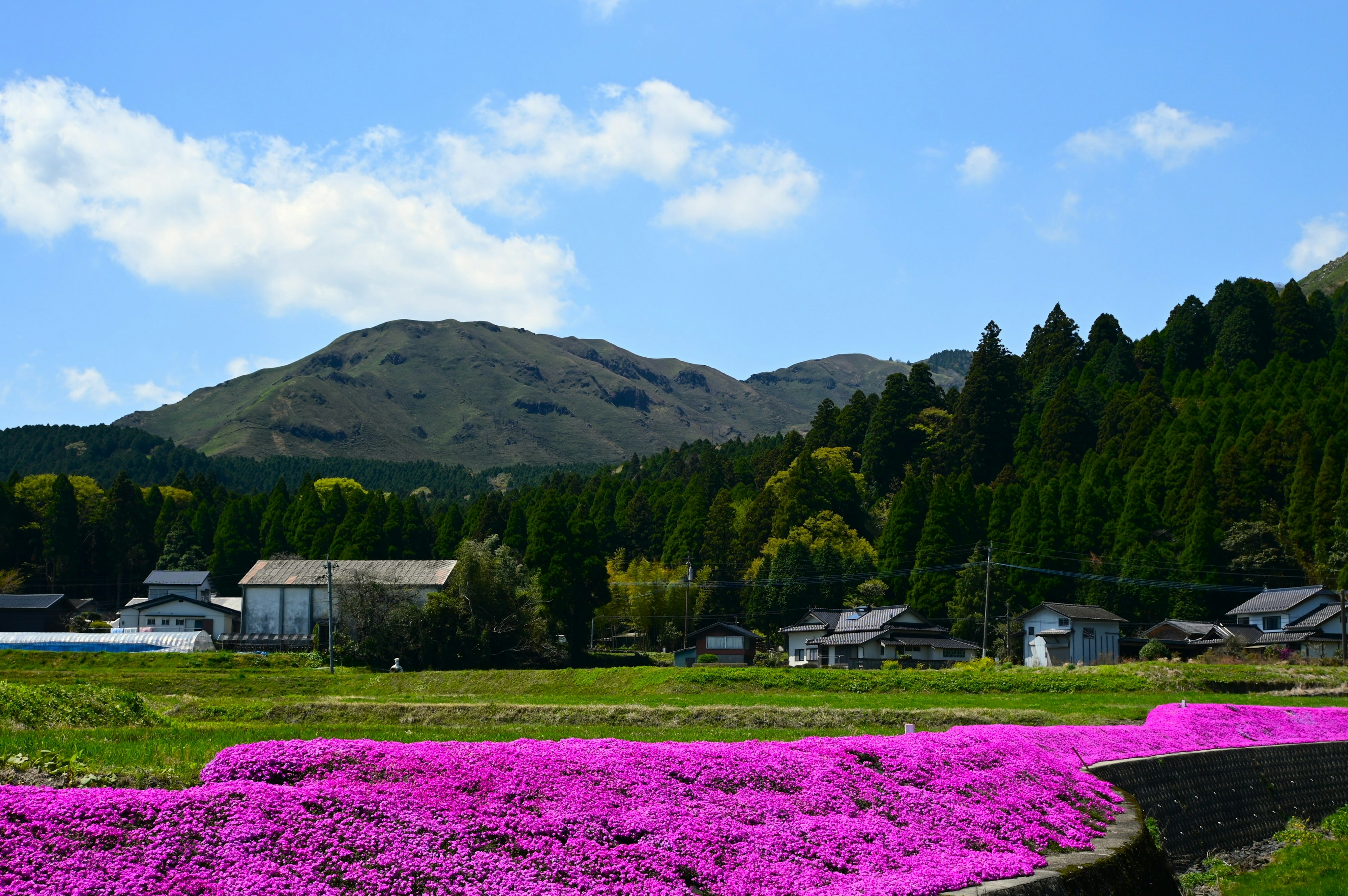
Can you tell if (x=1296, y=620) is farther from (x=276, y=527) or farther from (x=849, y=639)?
(x=276, y=527)

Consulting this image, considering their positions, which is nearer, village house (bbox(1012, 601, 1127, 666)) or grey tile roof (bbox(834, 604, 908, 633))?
village house (bbox(1012, 601, 1127, 666))

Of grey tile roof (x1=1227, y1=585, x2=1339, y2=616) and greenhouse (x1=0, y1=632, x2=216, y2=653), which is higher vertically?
grey tile roof (x1=1227, y1=585, x2=1339, y2=616)

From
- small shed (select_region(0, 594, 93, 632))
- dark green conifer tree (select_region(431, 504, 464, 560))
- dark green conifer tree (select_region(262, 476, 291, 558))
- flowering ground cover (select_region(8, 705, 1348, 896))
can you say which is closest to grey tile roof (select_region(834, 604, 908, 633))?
dark green conifer tree (select_region(431, 504, 464, 560))

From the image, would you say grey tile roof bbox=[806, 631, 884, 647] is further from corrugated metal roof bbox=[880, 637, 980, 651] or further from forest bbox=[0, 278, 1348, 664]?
forest bbox=[0, 278, 1348, 664]

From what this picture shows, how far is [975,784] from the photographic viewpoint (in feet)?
47.8

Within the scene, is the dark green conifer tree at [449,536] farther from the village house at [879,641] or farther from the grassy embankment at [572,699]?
the village house at [879,641]

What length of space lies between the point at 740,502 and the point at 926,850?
366 ft

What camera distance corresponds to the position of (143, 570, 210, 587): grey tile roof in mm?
96125

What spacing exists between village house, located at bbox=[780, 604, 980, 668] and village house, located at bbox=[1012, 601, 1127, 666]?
479 centimetres

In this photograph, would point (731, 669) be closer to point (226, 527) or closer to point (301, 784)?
point (301, 784)

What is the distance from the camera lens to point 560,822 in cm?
1063

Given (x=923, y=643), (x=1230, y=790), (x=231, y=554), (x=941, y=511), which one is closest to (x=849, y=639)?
(x=923, y=643)

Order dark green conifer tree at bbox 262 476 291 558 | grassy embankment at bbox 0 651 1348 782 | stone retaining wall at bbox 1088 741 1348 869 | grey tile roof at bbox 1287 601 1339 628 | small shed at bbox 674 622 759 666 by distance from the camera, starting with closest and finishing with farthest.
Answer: stone retaining wall at bbox 1088 741 1348 869
grassy embankment at bbox 0 651 1348 782
grey tile roof at bbox 1287 601 1339 628
small shed at bbox 674 622 759 666
dark green conifer tree at bbox 262 476 291 558

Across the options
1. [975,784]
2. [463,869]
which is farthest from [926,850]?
[463,869]
